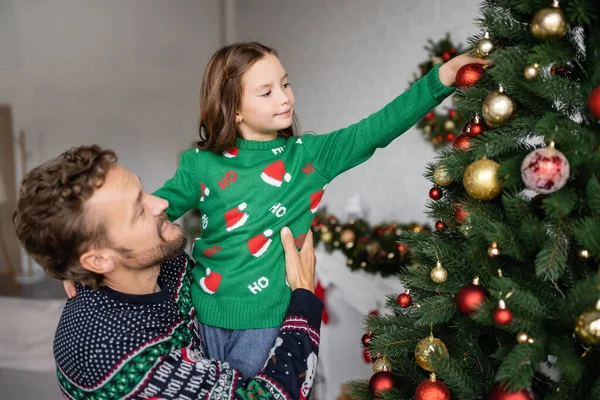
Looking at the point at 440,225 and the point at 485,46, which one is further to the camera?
the point at 440,225

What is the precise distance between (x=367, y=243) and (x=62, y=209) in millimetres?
1903

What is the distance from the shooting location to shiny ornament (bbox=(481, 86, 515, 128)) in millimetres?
918

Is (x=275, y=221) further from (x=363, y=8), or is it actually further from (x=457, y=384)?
(x=363, y=8)

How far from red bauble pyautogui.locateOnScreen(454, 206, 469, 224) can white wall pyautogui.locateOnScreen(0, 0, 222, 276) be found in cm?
414

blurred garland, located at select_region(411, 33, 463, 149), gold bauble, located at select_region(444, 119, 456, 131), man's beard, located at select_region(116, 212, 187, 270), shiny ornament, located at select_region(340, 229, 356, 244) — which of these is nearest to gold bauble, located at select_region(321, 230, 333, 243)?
shiny ornament, located at select_region(340, 229, 356, 244)

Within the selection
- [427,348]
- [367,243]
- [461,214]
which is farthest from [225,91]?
[367,243]

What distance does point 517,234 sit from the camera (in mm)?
899

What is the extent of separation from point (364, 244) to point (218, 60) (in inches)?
62.1

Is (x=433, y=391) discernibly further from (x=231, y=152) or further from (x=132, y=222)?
(x=231, y=152)

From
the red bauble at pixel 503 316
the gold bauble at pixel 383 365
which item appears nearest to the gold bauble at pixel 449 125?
the gold bauble at pixel 383 365

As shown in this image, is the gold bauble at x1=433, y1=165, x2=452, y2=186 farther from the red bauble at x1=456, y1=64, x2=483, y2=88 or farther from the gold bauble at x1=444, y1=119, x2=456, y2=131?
the gold bauble at x1=444, y1=119, x2=456, y2=131

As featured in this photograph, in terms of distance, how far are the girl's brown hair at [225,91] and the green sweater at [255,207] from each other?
4cm

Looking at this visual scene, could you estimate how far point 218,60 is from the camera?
150cm

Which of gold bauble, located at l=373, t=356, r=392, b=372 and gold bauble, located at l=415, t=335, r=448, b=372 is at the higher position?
gold bauble, located at l=415, t=335, r=448, b=372
